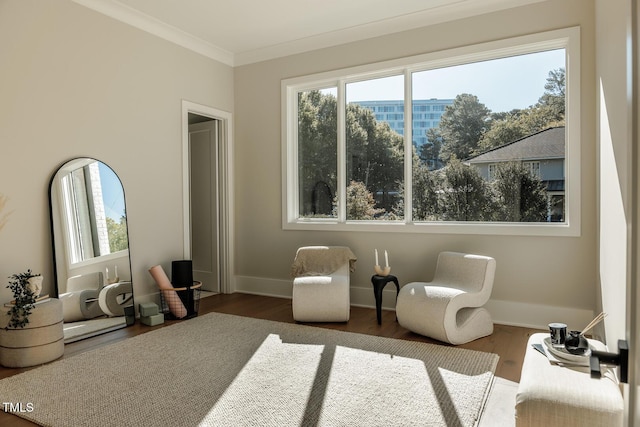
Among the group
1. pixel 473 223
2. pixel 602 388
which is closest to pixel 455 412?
pixel 602 388

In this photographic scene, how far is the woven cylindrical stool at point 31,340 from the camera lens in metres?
2.77

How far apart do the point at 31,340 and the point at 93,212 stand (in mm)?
1202

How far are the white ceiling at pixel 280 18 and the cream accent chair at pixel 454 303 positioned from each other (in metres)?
2.32

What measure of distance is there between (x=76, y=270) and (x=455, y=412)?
3.04 meters

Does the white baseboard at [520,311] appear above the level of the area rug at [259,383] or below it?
above

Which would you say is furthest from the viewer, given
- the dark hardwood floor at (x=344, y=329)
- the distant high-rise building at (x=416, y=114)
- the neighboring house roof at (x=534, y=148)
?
the distant high-rise building at (x=416, y=114)

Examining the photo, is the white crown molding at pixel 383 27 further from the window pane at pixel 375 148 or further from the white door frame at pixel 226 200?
the white door frame at pixel 226 200

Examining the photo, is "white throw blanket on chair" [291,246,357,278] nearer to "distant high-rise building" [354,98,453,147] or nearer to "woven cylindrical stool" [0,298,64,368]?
"distant high-rise building" [354,98,453,147]

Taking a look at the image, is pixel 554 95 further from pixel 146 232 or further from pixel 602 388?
pixel 146 232

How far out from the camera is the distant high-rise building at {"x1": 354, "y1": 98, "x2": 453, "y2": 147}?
4.16 m

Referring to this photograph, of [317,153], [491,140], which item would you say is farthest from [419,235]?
[317,153]

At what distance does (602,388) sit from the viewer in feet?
5.21

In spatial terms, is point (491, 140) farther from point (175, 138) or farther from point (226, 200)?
point (175, 138)

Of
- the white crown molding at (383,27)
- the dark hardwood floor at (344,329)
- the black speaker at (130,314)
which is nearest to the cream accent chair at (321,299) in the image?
the dark hardwood floor at (344,329)
